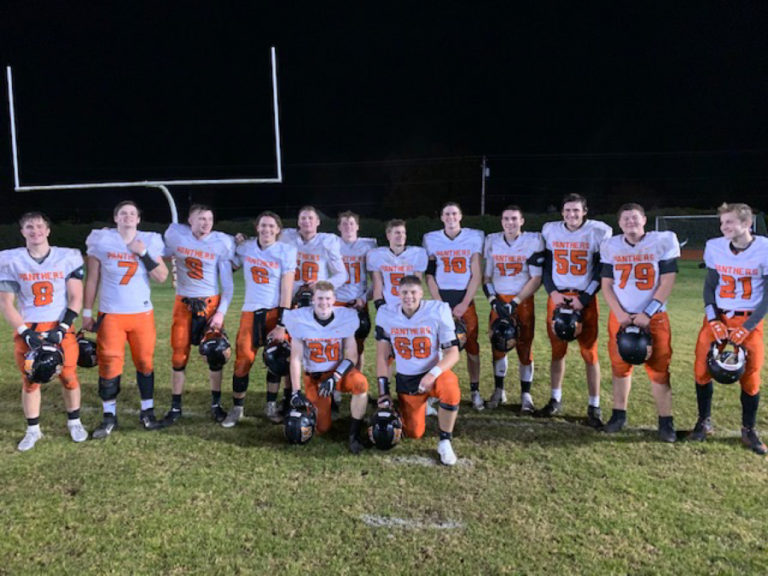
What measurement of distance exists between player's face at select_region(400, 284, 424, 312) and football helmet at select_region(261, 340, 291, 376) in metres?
1.05

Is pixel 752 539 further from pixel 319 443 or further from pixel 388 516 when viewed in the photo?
pixel 319 443

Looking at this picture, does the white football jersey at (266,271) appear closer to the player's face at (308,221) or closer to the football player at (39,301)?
the player's face at (308,221)

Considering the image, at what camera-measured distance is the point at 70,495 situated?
3221mm

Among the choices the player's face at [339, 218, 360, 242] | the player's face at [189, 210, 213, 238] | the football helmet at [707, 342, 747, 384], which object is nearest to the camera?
the football helmet at [707, 342, 747, 384]

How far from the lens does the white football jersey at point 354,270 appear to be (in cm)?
508

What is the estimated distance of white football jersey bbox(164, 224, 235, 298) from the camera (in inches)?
179

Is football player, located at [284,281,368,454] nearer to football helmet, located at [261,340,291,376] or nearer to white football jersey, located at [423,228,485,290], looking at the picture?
football helmet, located at [261,340,291,376]

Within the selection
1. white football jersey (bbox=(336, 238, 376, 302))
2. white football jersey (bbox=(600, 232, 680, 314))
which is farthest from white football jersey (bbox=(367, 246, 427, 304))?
white football jersey (bbox=(600, 232, 680, 314))

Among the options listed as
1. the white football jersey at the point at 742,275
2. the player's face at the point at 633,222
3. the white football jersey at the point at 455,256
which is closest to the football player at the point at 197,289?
the white football jersey at the point at 455,256

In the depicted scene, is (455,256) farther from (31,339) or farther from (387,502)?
(31,339)

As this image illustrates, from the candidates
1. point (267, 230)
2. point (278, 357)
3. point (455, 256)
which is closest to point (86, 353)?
point (278, 357)

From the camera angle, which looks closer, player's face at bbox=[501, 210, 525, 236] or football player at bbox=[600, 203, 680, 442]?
football player at bbox=[600, 203, 680, 442]

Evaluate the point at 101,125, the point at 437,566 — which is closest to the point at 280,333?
the point at 437,566

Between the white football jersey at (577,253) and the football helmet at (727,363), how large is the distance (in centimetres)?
106
